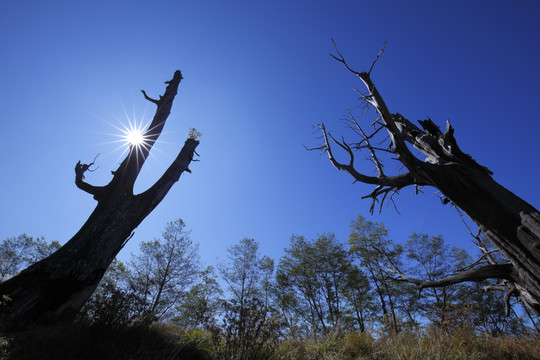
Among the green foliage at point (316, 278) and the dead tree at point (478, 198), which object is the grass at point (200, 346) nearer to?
the dead tree at point (478, 198)

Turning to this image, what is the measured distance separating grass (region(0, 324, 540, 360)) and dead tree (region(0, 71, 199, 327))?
29.4 inches

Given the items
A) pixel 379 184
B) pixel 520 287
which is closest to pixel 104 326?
pixel 379 184

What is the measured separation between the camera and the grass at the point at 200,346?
2.73 m

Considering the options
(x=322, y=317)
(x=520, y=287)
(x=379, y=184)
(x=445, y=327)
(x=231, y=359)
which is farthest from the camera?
(x=322, y=317)

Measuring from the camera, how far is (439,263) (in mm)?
15914

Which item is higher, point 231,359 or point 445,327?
point 445,327

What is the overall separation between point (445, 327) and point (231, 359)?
5059 millimetres

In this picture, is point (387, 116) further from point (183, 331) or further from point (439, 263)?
point (439, 263)

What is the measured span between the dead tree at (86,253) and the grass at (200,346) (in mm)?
747

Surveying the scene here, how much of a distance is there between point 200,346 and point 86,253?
2763 mm

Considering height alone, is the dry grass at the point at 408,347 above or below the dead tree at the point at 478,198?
below

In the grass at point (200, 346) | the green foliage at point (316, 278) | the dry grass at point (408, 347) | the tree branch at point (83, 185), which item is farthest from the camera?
the green foliage at point (316, 278)

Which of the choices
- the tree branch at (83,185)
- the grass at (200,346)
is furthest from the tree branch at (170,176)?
the grass at (200,346)

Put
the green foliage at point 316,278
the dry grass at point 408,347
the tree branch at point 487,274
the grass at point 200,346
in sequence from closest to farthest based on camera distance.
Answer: the grass at point 200,346
the tree branch at point 487,274
the dry grass at point 408,347
the green foliage at point 316,278
